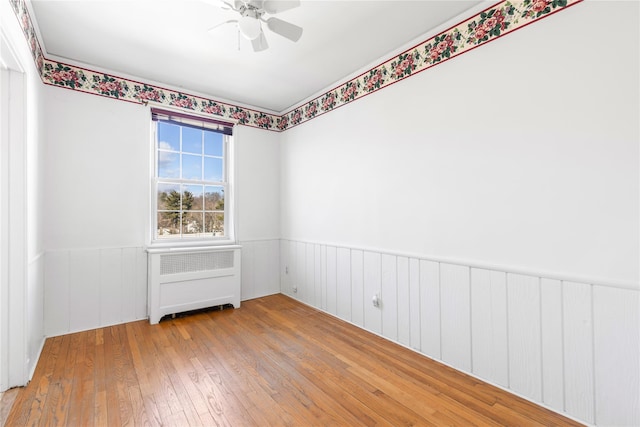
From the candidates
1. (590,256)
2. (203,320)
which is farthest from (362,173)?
(203,320)

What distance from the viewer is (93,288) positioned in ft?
9.80

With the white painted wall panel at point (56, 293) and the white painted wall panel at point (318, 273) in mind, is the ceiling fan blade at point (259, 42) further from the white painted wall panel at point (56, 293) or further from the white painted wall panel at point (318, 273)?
the white painted wall panel at point (56, 293)

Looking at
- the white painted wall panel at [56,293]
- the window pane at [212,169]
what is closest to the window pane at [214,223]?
the window pane at [212,169]

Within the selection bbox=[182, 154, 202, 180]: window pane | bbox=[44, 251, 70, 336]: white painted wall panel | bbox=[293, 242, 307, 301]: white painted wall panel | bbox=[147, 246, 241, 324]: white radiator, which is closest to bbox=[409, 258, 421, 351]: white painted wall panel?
bbox=[293, 242, 307, 301]: white painted wall panel

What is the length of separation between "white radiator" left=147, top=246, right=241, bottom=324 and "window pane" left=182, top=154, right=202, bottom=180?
0.94 m

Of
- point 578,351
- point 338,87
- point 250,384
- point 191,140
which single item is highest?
point 338,87

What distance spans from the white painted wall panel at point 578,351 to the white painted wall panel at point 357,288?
163 centimetres

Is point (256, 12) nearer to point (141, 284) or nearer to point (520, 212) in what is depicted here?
point (520, 212)

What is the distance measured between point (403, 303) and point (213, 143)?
9.90 feet

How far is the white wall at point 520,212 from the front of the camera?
1.55 meters

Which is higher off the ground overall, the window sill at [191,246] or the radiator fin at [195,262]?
the window sill at [191,246]

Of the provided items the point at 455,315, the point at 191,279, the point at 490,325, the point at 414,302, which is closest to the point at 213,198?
the point at 191,279

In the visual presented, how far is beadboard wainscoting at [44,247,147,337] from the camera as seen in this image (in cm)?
280

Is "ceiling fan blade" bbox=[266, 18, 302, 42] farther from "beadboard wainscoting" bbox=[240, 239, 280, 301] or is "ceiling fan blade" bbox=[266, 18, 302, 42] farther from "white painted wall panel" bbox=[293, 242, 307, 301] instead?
"beadboard wainscoting" bbox=[240, 239, 280, 301]
